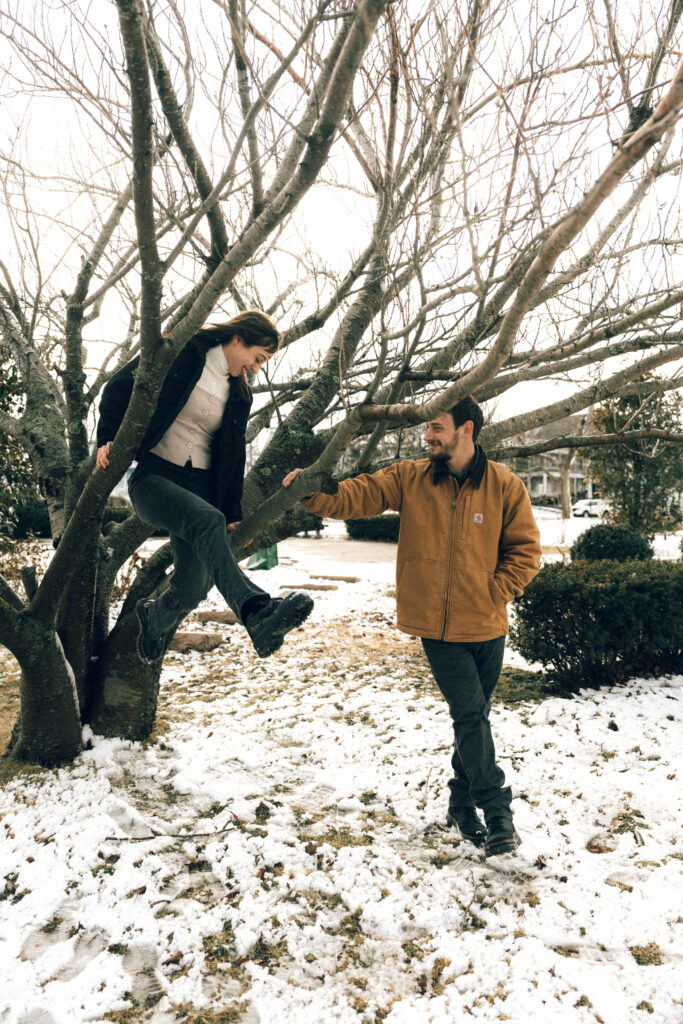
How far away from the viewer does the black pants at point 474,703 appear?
2744 millimetres

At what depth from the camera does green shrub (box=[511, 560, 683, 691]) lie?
4738 millimetres

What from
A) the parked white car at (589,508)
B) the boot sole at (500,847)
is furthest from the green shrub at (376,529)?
the boot sole at (500,847)

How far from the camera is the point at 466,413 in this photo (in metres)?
2.81

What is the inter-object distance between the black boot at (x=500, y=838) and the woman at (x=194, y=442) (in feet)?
5.47

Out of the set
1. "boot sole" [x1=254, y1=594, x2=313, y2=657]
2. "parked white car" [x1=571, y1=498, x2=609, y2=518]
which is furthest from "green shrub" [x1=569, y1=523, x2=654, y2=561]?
"parked white car" [x1=571, y1=498, x2=609, y2=518]

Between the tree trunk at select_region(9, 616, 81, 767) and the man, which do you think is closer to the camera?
the man

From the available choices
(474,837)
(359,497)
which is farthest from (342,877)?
(359,497)

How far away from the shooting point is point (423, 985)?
2135 mm

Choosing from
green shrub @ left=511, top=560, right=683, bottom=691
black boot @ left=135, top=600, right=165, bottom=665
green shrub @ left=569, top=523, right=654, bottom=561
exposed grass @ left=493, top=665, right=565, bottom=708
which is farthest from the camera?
green shrub @ left=569, top=523, right=654, bottom=561

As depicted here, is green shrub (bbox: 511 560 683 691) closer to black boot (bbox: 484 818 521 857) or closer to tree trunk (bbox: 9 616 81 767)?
black boot (bbox: 484 818 521 857)

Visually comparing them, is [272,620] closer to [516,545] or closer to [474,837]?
[516,545]

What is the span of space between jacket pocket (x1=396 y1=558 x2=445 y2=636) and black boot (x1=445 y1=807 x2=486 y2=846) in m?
0.97

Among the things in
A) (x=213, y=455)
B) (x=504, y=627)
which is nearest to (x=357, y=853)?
(x=504, y=627)

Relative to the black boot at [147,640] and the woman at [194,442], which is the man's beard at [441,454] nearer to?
the woman at [194,442]
